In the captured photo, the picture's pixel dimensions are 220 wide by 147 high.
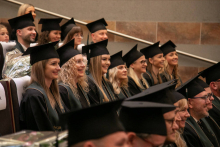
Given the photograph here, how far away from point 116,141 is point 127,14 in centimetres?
622

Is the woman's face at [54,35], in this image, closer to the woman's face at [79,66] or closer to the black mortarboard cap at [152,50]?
the woman's face at [79,66]

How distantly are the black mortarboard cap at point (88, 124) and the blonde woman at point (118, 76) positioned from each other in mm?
3193

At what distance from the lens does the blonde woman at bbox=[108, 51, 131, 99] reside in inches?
196

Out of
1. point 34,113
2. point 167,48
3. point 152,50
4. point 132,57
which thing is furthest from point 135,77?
point 34,113

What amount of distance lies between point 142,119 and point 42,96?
1.23 m

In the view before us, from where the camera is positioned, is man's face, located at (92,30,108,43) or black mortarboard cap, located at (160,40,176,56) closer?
man's face, located at (92,30,108,43)

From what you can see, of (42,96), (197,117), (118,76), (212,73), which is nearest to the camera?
(42,96)

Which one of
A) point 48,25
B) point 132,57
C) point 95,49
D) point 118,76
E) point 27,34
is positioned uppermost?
point 48,25

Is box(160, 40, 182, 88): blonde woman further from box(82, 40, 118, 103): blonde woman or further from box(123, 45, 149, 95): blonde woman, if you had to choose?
box(82, 40, 118, 103): blonde woman

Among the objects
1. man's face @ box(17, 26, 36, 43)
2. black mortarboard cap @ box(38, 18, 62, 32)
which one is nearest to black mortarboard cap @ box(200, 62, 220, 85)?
black mortarboard cap @ box(38, 18, 62, 32)

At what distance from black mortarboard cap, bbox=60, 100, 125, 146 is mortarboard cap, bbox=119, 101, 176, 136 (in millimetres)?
355

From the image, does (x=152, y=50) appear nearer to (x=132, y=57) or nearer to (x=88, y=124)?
(x=132, y=57)

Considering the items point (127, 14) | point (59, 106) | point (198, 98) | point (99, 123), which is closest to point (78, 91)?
point (59, 106)

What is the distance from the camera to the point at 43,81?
3.06 metres
